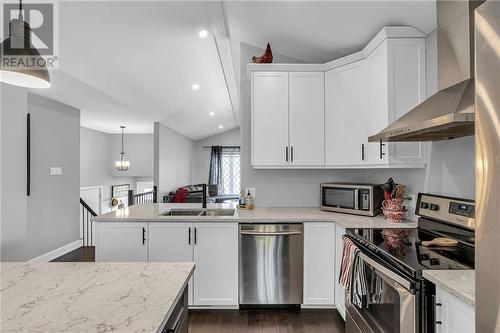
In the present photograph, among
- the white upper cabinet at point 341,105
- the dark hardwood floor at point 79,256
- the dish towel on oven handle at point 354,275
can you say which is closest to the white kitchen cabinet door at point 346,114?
the white upper cabinet at point 341,105

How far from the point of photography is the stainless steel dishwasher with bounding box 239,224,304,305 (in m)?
2.57

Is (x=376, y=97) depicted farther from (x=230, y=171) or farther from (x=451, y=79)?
(x=230, y=171)

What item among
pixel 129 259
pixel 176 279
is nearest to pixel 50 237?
pixel 129 259

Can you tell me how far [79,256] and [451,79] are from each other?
530 cm

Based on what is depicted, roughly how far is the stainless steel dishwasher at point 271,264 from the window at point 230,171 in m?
7.60

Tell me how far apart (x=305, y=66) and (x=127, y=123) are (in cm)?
538

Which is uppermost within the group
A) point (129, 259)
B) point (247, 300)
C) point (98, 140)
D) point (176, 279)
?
point (98, 140)

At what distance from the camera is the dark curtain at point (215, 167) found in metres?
9.96

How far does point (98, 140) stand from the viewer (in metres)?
8.14

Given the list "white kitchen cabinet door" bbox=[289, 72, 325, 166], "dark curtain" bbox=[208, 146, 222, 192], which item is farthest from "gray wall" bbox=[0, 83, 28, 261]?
"dark curtain" bbox=[208, 146, 222, 192]

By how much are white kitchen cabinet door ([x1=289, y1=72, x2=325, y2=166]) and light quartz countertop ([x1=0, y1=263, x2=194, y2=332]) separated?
1.93 m

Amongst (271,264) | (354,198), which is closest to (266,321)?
(271,264)

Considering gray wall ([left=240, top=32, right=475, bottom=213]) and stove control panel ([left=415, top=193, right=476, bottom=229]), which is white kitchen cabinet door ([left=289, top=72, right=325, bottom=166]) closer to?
gray wall ([left=240, top=32, right=475, bottom=213])

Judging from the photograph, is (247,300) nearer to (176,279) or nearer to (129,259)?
(129,259)
